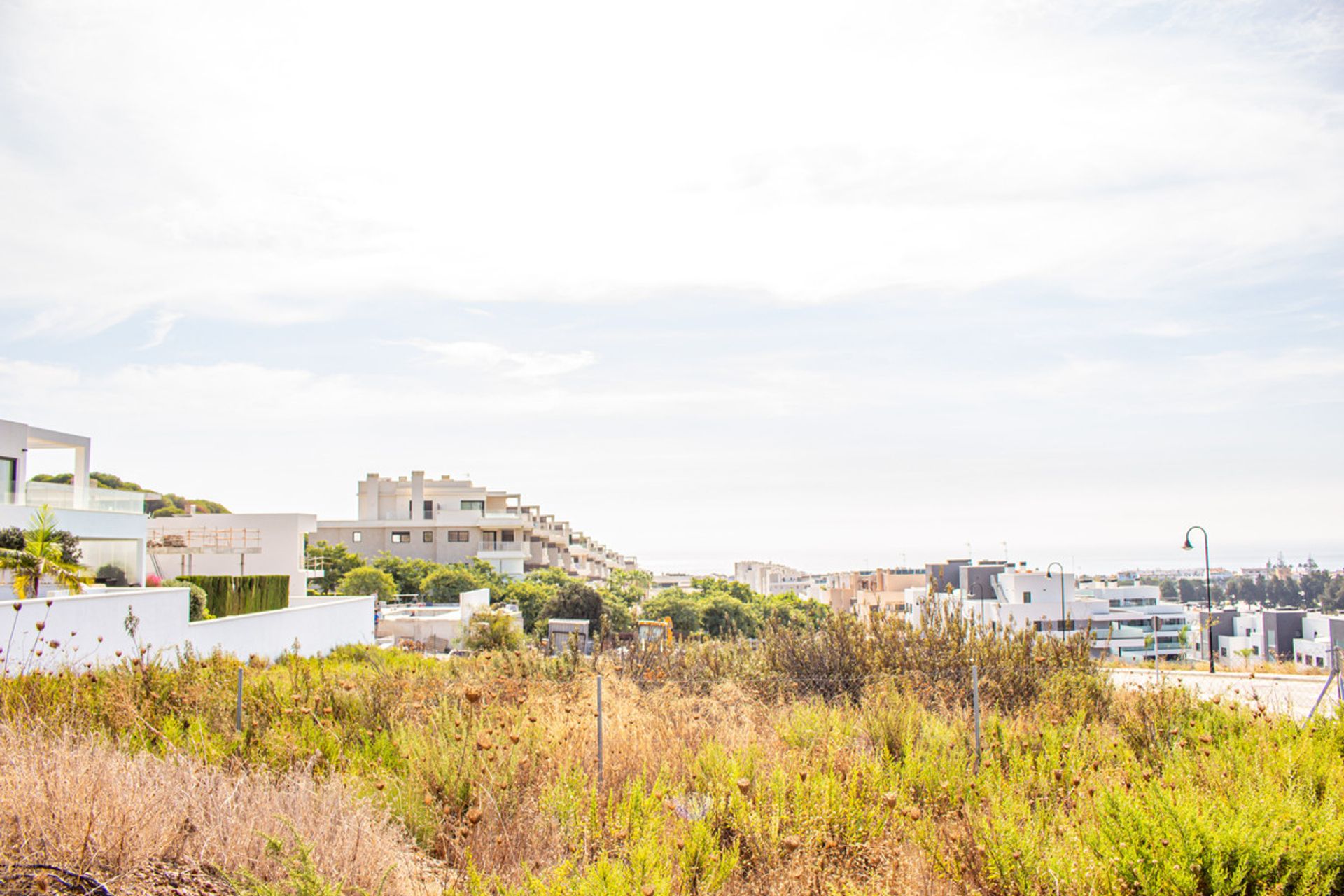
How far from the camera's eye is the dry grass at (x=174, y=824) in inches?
169

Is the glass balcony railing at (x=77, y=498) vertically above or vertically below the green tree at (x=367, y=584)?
above

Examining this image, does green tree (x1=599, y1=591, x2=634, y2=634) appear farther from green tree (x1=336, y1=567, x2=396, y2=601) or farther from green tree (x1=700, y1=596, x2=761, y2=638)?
green tree (x1=336, y1=567, x2=396, y2=601)

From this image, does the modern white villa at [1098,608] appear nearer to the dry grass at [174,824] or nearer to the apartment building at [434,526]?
the apartment building at [434,526]

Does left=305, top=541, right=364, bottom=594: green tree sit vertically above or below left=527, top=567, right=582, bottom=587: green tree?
above

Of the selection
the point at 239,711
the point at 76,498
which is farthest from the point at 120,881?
the point at 76,498

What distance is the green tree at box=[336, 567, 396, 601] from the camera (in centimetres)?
4862

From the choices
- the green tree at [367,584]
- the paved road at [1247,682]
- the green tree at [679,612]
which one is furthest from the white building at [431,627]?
the paved road at [1247,682]

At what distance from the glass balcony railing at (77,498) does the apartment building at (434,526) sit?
42324 millimetres

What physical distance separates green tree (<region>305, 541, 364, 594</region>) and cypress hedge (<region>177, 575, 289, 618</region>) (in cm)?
2441

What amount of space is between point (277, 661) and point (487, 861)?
56.2 ft

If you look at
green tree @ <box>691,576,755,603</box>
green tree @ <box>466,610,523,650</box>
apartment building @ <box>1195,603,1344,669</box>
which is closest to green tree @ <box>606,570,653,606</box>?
green tree @ <box>691,576,755,603</box>

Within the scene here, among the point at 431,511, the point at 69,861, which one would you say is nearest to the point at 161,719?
the point at 69,861

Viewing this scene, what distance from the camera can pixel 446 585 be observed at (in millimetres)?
53500

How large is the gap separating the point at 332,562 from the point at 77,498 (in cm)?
2932
